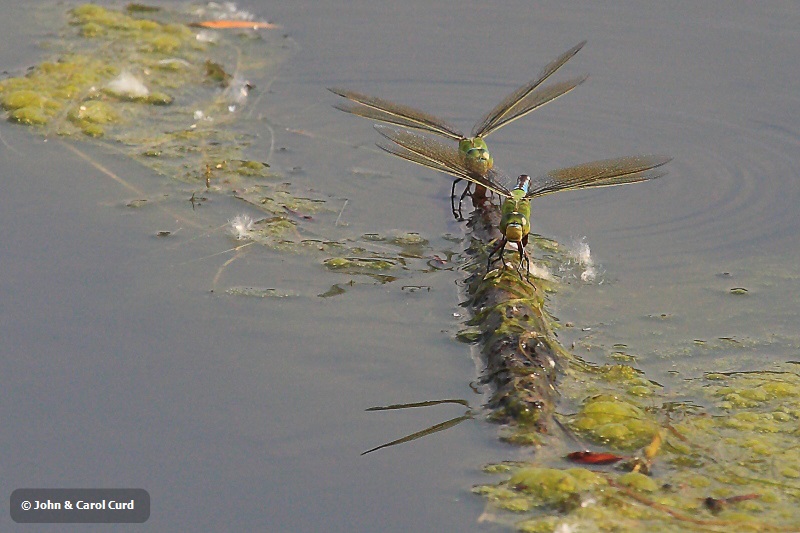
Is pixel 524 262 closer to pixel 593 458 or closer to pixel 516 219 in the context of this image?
pixel 516 219

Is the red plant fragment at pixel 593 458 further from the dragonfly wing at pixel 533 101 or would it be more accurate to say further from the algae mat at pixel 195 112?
the dragonfly wing at pixel 533 101

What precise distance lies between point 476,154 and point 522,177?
0.44 meters

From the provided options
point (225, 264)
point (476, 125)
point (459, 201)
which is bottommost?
point (225, 264)

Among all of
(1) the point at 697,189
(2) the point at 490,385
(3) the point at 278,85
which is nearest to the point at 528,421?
(2) the point at 490,385

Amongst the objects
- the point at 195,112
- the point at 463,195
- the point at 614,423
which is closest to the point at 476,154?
the point at 463,195

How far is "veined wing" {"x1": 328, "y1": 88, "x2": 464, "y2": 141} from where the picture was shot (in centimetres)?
578

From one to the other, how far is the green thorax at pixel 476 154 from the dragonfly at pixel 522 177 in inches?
2.4

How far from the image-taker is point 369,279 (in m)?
4.94

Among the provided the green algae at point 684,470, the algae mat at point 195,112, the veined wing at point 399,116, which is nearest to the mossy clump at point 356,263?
the algae mat at point 195,112

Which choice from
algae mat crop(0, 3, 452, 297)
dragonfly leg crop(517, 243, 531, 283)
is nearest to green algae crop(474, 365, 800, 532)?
dragonfly leg crop(517, 243, 531, 283)

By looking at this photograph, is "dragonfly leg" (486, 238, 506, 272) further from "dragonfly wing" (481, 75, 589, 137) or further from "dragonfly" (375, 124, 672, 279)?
"dragonfly wing" (481, 75, 589, 137)

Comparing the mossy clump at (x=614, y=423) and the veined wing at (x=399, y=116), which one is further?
the veined wing at (x=399, y=116)

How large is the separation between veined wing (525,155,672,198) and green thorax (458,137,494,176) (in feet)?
0.97

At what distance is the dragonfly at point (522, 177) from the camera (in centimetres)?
468
